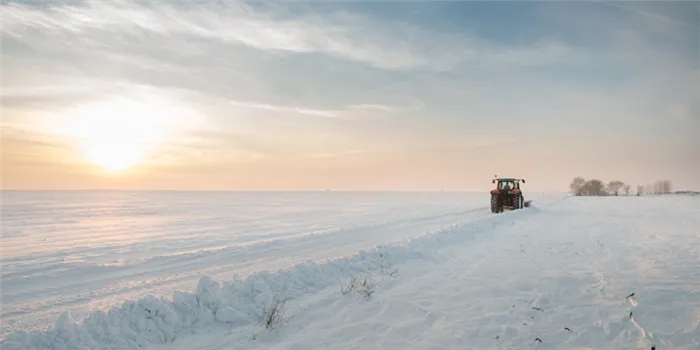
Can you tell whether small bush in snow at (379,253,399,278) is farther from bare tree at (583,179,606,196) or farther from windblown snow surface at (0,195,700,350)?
bare tree at (583,179,606,196)

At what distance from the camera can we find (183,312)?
→ 5.65m

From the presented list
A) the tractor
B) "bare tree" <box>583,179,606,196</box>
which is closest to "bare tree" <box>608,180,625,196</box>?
"bare tree" <box>583,179,606,196</box>

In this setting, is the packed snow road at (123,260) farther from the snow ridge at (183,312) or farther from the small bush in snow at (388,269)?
the small bush in snow at (388,269)

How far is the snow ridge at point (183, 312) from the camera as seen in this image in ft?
15.2

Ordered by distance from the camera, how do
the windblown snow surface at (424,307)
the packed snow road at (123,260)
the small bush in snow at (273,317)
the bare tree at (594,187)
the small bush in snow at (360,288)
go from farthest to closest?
the bare tree at (594,187)
the packed snow road at (123,260)
the small bush in snow at (360,288)
the small bush in snow at (273,317)
the windblown snow surface at (424,307)

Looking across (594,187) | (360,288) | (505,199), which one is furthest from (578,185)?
(360,288)

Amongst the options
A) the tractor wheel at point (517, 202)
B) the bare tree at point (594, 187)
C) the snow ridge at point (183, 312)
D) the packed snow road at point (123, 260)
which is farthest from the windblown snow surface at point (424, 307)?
the bare tree at point (594, 187)

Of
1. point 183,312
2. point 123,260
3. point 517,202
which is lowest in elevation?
point 123,260

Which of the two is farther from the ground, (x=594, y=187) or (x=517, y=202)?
(x=594, y=187)

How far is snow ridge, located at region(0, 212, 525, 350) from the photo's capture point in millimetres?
4633

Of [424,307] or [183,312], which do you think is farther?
[424,307]

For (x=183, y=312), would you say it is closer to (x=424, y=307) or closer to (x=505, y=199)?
(x=424, y=307)

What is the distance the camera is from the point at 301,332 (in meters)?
5.07

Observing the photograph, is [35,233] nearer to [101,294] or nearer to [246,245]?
[246,245]
